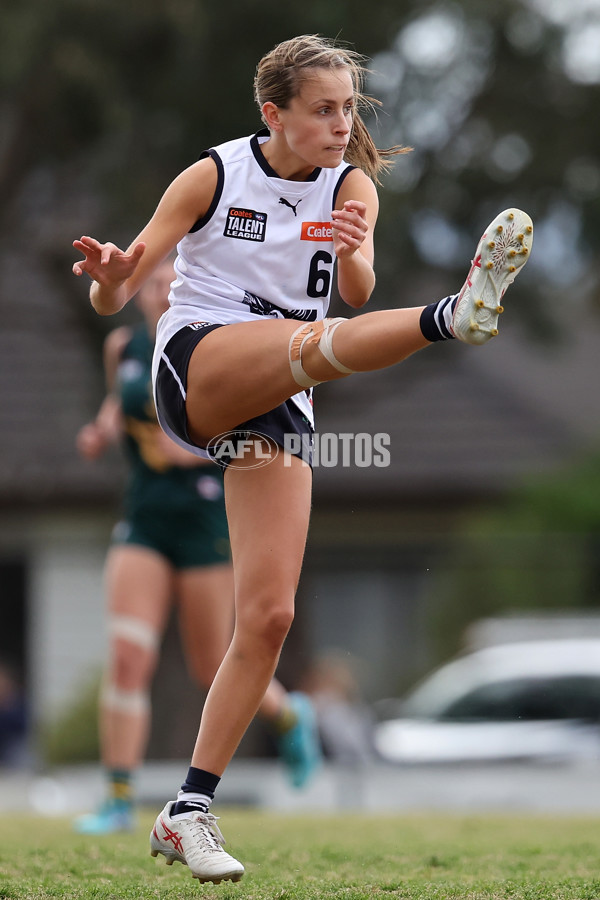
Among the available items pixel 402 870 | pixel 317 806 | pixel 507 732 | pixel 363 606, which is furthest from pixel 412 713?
pixel 402 870

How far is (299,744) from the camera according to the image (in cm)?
618

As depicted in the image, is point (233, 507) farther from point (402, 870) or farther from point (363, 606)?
point (363, 606)

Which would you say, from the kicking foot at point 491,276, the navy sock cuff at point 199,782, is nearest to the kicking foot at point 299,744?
the navy sock cuff at point 199,782

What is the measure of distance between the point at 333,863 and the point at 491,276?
6.58 feet

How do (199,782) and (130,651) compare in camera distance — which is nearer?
(199,782)

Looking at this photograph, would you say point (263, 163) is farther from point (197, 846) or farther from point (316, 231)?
point (197, 846)

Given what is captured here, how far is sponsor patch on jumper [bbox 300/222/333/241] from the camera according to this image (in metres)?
3.74

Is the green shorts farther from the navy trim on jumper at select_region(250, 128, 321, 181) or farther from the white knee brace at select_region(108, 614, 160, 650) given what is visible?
the navy trim on jumper at select_region(250, 128, 321, 181)

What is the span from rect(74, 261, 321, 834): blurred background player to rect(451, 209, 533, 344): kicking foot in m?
2.54

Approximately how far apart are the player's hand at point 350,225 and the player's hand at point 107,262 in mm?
514

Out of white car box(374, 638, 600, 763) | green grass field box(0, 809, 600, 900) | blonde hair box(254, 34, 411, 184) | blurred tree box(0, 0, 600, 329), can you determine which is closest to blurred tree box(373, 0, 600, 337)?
blurred tree box(0, 0, 600, 329)

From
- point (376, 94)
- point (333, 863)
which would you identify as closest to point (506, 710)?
point (376, 94)

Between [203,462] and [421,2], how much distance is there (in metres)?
5.68

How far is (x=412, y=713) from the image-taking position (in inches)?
483
